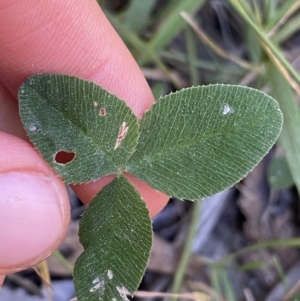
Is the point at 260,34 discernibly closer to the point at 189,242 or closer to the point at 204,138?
the point at 204,138

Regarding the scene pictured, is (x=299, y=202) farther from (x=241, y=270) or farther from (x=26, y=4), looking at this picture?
(x=26, y=4)

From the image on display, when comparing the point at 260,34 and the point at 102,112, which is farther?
the point at 260,34

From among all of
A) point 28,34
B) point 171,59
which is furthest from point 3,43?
point 171,59

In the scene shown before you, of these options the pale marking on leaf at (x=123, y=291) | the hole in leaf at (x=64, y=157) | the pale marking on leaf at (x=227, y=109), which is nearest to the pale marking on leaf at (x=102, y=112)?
the hole in leaf at (x=64, y=157)

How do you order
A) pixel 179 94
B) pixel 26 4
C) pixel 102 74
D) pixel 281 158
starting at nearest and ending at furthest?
pixel 179 94 → pixel 26 4 → pixel 102 74 → pixel 281 158

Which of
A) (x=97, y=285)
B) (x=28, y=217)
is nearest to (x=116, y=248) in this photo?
(x=97, y=285)

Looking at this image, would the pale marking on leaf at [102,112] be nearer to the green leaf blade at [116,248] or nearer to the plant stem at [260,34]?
the green leaf blade at [116,248]

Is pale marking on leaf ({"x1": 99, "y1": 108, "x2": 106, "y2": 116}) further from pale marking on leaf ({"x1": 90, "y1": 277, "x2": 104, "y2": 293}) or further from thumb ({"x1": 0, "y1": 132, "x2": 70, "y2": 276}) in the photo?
pale marking on leaf ({"x1": 90, "y1": 277, "x2": 104, "y2": 293})
